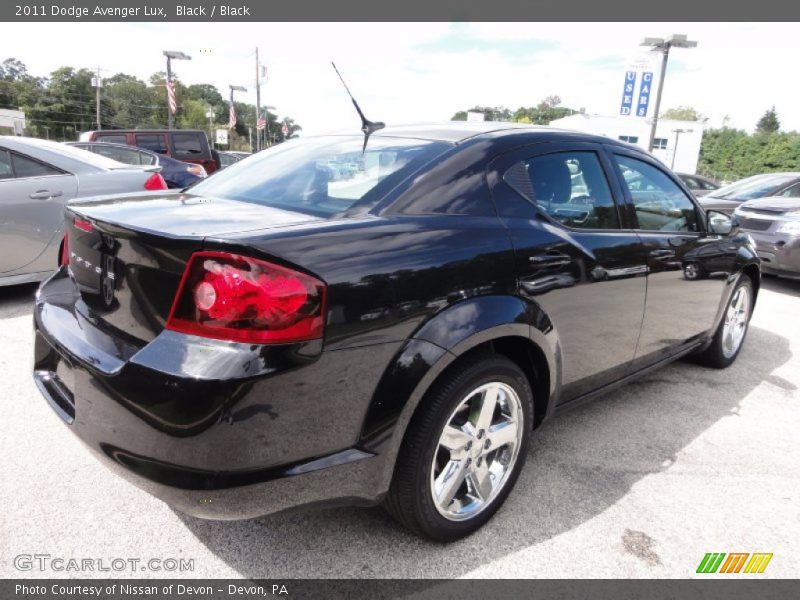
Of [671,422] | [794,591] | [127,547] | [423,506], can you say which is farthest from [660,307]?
[127,547]

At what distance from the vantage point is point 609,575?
2010 millimetres

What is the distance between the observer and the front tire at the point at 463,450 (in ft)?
6.23

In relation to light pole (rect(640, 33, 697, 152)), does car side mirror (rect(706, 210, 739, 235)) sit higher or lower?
lower

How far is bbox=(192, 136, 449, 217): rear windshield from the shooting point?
81.9 inches

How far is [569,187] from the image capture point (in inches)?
101

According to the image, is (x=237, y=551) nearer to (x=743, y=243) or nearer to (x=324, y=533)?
(x=324, y=533)

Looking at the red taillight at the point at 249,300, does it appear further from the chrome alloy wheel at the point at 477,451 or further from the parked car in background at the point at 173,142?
the parked car in background at the point at 173,142

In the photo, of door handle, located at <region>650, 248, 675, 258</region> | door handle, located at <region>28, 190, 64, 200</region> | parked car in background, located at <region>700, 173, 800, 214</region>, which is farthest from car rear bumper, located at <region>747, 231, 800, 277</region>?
door handle, located at <region>28, 190, 64, 200</region>

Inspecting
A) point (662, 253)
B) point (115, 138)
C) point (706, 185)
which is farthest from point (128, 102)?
point (662, 253)

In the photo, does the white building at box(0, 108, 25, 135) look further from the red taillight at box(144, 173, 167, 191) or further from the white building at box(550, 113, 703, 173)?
the red taillight at box(144, 173, 167, 191)

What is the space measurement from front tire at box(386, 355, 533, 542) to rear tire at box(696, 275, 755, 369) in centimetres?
242

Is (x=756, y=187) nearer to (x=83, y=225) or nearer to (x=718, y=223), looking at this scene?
(x=718, y=223)

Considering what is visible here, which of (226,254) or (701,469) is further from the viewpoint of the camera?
Result: (701,469)

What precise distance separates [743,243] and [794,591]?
2701 millimetres
